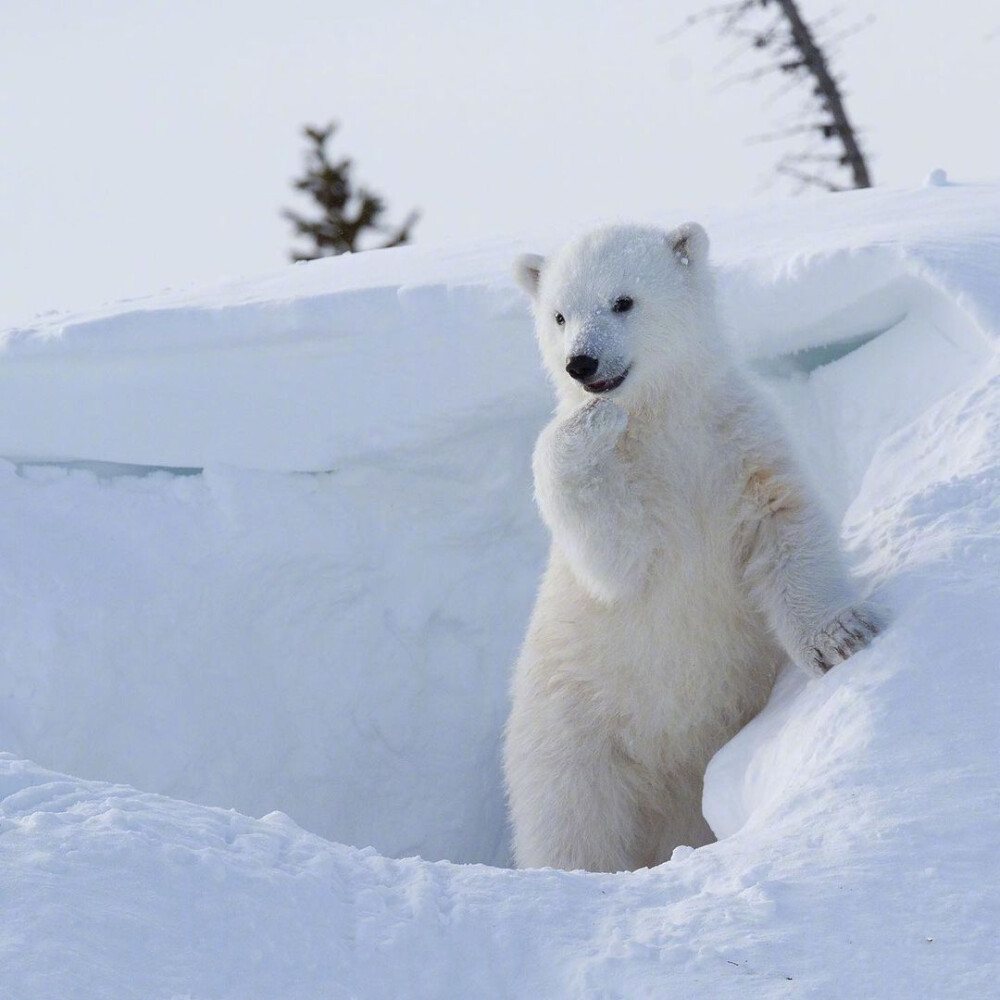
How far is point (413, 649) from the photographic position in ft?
17.4

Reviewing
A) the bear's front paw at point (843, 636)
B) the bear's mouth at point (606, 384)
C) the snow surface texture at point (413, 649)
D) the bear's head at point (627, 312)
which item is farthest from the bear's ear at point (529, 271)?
the bear's front paw at point (843, 636)

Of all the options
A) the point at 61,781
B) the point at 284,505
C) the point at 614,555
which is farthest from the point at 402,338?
the point at 61,781

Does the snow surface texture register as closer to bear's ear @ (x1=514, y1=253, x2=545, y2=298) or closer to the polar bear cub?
the polar bear cub

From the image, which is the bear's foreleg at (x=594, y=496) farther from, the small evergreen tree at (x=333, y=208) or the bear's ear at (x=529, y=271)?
the small evergreen tree at (x=333, y=208)

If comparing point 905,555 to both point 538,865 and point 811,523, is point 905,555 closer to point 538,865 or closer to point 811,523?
point 811,523

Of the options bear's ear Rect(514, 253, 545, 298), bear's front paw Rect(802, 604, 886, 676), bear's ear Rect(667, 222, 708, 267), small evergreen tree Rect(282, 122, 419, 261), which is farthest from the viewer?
small evergreen tree Rect(282, 122, 419, 261)

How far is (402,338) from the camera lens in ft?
16.1

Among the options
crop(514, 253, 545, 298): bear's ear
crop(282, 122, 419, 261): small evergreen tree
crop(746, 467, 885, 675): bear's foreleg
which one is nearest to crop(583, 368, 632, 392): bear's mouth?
crop(746, 467, 885, 675): bear's foreleg

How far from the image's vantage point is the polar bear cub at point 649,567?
132 inches

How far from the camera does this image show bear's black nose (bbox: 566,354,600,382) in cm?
332

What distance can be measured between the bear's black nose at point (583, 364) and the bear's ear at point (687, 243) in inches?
22.5

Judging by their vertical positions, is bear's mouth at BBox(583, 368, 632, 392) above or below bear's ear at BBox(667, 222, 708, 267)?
below

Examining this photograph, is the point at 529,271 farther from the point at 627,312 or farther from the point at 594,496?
the point at 594,496

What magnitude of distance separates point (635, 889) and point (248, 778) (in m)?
2.89
